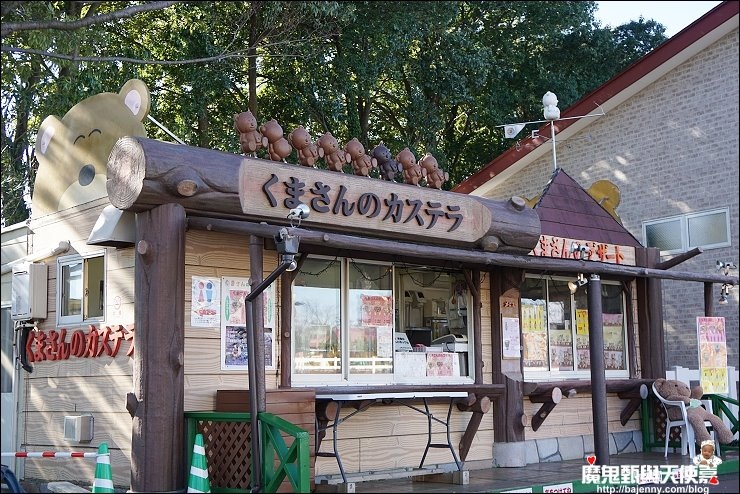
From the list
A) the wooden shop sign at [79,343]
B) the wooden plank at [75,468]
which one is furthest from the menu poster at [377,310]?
the wooden plank at [75,468]

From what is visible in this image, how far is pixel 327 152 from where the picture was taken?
31.5ft

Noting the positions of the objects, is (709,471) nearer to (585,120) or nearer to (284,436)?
(284,436)

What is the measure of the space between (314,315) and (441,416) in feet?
6.87

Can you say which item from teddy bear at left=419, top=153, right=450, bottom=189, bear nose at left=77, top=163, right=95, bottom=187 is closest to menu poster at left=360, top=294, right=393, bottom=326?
teddy bear at left=419, top=153, right=450, bottom=189

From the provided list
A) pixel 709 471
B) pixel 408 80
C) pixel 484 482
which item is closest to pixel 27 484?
pixel 484 482

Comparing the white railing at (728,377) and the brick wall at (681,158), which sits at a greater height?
the brick wall at (681,158)

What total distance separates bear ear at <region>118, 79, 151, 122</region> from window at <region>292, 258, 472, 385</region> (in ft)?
7.82

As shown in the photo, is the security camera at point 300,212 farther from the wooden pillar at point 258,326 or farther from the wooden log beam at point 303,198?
the wooden log beam at point 303,198

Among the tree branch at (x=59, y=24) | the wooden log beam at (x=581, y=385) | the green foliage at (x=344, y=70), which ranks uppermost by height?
the green foliage at (x=344, y=70)

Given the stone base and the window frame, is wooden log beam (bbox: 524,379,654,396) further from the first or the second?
the window frame

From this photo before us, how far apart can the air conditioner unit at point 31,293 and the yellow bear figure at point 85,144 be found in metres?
0.75

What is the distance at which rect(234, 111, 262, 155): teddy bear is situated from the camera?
8.90 m

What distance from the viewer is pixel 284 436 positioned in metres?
7.93

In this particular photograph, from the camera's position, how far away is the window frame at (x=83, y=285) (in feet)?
29.9
